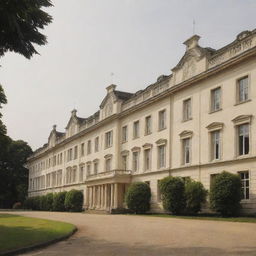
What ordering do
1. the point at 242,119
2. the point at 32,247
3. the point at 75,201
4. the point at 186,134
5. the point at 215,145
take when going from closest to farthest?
the point at 32,247
the point at 242,119
the point at 215,145
the point at 186,134
the point at 75,201

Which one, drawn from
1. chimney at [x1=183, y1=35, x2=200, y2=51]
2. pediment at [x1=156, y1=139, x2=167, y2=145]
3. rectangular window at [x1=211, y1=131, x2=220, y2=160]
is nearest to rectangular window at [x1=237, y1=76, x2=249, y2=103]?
rectangular window at [x1=211, y1=131, x2=220, y2=160]

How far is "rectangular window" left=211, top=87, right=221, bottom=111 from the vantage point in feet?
114

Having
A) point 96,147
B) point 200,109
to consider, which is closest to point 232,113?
point 200,109

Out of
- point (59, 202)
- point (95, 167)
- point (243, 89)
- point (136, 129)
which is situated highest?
point (243, 89)

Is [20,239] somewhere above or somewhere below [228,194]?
below

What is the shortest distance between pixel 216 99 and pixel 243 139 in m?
4.56

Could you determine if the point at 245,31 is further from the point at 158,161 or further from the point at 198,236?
the point at 198,236

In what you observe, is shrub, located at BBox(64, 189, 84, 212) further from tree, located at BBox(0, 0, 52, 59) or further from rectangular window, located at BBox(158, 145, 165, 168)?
tree, located at BBox(0, 0, 52, 59)

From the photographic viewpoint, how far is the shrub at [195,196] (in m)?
33.4

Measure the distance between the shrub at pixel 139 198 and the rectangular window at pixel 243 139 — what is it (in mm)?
11828

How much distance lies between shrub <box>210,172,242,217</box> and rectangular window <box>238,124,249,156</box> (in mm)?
2270

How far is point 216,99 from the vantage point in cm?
3512

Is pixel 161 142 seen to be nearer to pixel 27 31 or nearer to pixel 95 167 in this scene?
pixel 95 167

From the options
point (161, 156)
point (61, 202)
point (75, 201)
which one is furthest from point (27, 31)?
point (61, 202)
